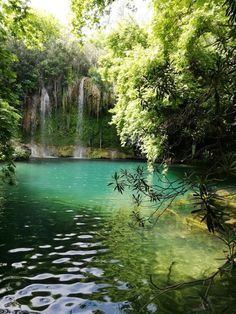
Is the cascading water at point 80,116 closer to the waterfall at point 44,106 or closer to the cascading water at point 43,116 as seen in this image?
the cascading water at point 43,116

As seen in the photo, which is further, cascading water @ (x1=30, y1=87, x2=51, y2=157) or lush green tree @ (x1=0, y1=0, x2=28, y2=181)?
cascading water @ (x1=30, y1=87, x2=51, y2=157)

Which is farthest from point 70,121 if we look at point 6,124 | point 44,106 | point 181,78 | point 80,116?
point 181,78

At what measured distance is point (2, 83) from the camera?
7145mm

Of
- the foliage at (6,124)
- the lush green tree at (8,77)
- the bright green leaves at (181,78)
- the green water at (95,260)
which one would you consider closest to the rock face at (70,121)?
the bright green leaves at (181,78)

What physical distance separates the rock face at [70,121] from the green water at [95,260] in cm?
2550

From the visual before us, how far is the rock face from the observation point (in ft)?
120

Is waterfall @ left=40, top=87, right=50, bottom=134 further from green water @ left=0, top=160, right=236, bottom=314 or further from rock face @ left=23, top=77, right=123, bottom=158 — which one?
green water @ left=0, top=160, right=236, bottom=314

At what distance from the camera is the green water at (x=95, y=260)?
4547 millimetres

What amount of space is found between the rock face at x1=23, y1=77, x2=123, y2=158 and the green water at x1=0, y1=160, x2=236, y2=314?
2550cm

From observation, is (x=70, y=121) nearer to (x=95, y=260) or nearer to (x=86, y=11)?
(x=86, y=11)

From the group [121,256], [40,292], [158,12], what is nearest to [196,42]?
[158,12]

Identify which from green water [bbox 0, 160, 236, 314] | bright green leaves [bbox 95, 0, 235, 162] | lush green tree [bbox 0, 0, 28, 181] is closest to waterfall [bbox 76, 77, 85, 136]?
bright green leaves [bbox 95, 0, 235, 162]

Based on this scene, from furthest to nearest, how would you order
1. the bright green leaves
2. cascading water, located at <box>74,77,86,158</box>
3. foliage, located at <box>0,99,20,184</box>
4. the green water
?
cascading water, located at <box>74,77,86,158</box>
foliage, located at <box>0,99,20,184</box>
the green water
the bright green leaves

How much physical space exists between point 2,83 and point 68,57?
110ft
